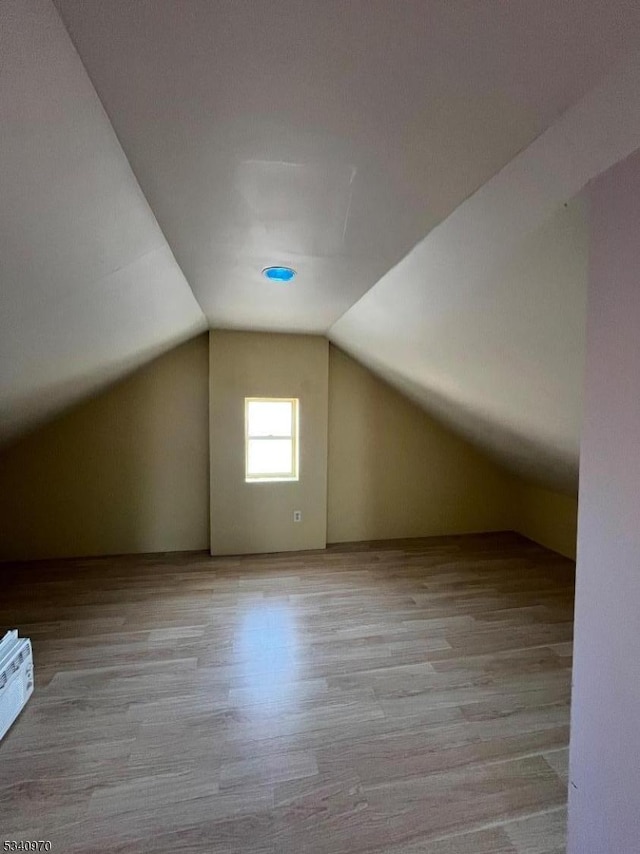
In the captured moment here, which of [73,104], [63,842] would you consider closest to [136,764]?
[63,842]

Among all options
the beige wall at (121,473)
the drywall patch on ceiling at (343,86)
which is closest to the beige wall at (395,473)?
the beige wall at (121,473)

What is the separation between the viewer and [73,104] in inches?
31.8

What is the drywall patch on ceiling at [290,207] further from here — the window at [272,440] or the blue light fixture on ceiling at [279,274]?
the window at [272,440]

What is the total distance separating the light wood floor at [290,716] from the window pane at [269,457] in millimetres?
1101

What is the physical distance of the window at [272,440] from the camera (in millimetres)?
3803

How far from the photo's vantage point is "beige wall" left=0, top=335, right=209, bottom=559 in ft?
11.3

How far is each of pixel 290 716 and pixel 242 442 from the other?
229 cm

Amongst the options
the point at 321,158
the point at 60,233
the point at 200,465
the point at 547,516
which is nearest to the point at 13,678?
the point at 60,233

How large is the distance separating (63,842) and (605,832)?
158 cm

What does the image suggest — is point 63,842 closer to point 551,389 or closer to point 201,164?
point 201,164

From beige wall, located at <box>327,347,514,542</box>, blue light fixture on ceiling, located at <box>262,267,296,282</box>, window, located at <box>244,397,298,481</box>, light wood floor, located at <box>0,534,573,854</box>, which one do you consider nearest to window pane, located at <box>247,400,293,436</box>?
window, located at <box>244,397,298,481</box>

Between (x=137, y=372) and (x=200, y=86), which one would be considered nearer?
(x=200, y=86)

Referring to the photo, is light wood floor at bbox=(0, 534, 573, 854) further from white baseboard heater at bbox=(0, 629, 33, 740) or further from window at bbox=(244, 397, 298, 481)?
window at bbox=(244, 397, 298, 481)

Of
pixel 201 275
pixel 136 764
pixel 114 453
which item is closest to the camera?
pixel 136 764
